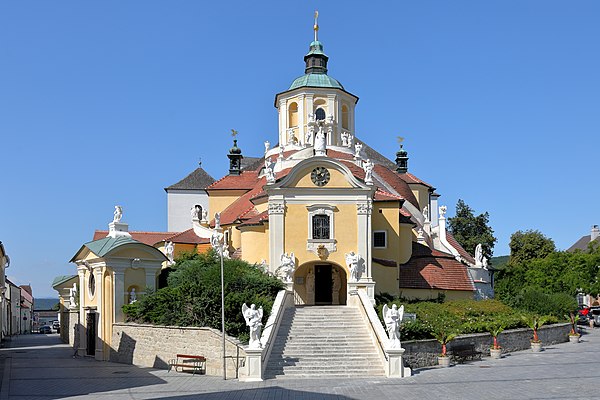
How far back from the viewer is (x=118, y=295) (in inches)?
1393

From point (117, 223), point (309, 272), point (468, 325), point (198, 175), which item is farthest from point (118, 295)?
point (198, 175)

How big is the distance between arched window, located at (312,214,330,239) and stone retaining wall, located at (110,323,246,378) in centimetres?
1119

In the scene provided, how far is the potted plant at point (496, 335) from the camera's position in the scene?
1304 inches

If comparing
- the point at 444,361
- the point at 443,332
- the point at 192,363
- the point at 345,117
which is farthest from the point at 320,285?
the point at 345,117

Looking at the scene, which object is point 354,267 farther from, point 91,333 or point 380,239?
point 91,333

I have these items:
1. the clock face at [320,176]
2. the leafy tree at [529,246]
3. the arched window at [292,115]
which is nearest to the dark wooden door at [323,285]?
the clock face at [320,176]

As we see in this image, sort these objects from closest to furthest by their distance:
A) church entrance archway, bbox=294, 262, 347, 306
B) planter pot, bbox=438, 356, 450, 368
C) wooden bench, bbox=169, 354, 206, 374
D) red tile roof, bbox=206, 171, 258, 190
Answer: wooden bench, bbox=169, 354, 206, 374 < planter pot, bbox=438, 356, 450, 368 < church entrance archway, bbox=294, 262, 347, 306 < red tile roof, bbox=206, 171, 258, 190

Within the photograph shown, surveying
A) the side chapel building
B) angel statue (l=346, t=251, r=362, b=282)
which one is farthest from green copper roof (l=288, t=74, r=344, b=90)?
angel statue (l=346, t=251, r=362, b=282)

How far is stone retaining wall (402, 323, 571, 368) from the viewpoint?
29578 mm

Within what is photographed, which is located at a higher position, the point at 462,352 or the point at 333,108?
the point at 333,108

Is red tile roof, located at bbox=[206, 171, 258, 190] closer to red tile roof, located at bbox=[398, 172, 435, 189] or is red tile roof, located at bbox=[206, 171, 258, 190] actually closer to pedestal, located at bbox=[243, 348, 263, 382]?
red tile roof, located at bbox=[398, 172, 435, 189]

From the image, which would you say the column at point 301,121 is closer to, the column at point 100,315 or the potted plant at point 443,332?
the column at point 100,315

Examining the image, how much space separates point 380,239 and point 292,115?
14289 millimetres

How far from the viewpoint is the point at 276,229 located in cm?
3956
